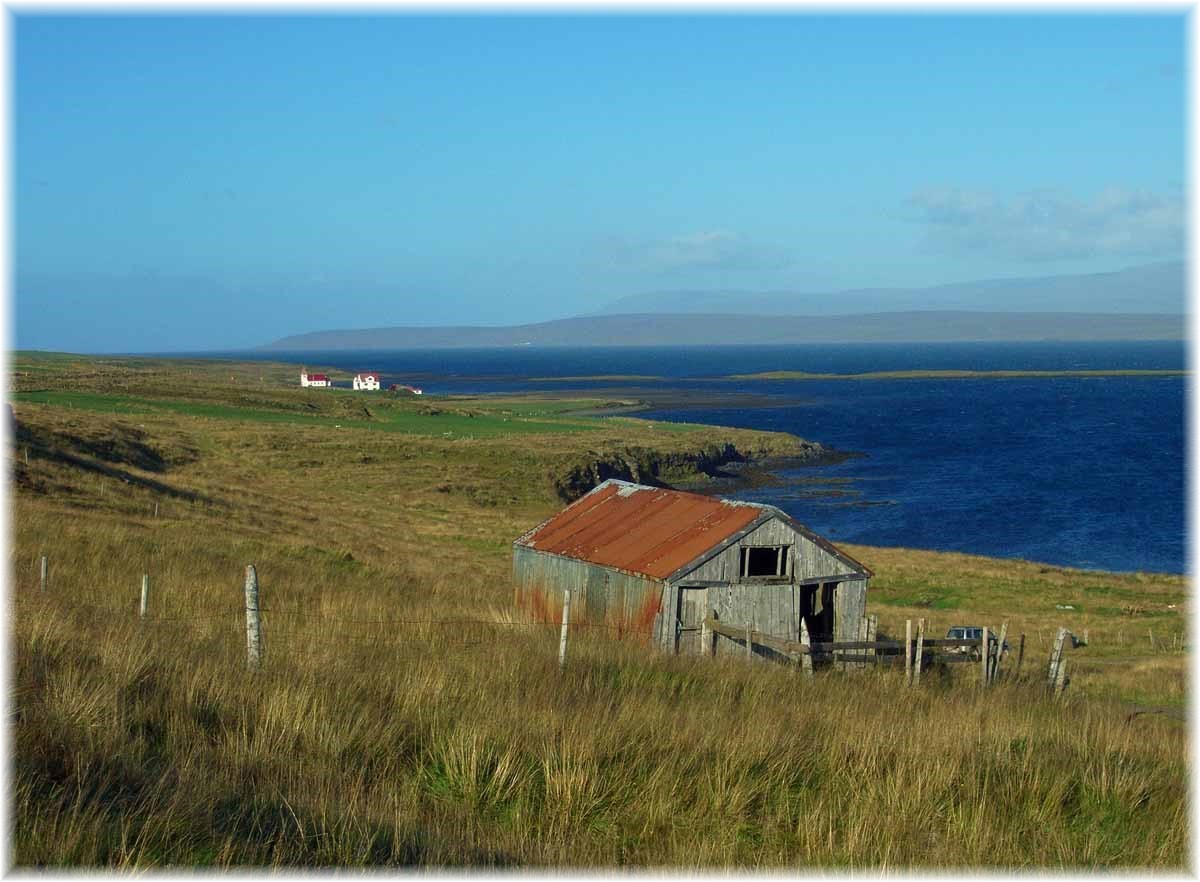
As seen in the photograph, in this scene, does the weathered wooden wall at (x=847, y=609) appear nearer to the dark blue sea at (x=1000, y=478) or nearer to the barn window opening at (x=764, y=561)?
the barn window opening at (x=764, y=561)

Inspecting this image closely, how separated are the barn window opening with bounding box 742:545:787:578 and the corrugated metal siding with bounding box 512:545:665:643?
1813 mm

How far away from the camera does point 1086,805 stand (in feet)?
28.2

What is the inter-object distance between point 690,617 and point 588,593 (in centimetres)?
254

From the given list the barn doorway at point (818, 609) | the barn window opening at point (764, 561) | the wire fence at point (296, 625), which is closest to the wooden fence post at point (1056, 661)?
the barn doorway at point (818, 609)

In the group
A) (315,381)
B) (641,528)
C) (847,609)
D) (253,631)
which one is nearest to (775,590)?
(847,609)

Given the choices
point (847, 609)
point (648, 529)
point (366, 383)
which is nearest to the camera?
point (847, 609)

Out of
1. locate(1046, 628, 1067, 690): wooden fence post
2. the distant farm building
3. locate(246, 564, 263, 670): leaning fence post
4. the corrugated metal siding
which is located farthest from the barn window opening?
the distant farm building

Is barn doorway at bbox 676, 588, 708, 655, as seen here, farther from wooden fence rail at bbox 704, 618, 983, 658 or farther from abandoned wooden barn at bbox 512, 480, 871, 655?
wooden fence rail at bbox 704, 618, 983, 658

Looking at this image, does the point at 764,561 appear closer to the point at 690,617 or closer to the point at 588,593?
the point at 690,617

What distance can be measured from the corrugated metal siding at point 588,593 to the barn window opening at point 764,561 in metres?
1.81

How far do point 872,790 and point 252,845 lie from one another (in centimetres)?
410

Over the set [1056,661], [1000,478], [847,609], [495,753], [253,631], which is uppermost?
[253,631]

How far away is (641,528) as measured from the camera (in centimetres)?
2303

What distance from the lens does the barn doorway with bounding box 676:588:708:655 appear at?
67.7ft
